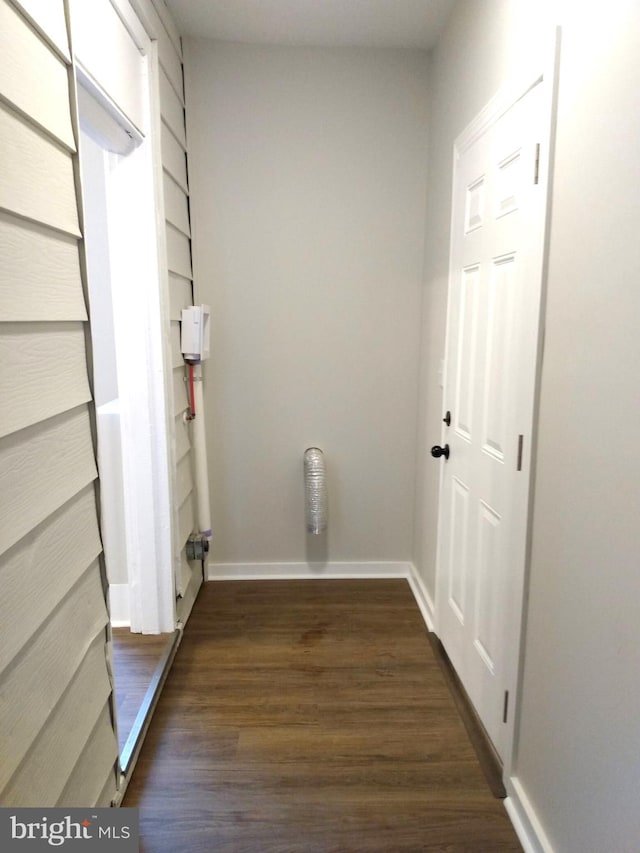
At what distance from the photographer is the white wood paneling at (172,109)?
A: 2207 mm

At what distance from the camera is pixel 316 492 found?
2.81 m

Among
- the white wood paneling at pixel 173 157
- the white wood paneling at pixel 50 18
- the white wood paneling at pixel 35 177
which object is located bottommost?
the white wood paneling at pixel 35 177

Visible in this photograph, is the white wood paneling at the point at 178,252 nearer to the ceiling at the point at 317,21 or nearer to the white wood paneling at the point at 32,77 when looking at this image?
the ceiling at the point at 317,21

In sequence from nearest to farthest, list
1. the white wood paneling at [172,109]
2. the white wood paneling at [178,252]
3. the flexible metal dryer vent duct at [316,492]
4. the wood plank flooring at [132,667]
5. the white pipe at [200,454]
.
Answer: the wood plank flooring at [132,667] → the white wood paneling at [172,109] → the white wood paneling at [178,252] → the white pipe at [200,454] → the flexible metal dryer vent duct at [316,492]

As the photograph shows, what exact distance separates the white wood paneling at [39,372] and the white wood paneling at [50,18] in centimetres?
60

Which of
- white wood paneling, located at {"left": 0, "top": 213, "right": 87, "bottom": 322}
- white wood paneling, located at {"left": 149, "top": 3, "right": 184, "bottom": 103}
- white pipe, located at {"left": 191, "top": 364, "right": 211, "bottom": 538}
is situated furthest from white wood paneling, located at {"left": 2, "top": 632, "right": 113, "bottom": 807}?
white wood paneling, located at {"left": 149, "top": 3, "right": 184, "bottom": 103}

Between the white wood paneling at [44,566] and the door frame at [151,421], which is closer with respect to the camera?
the white wood paneling at [44,566]

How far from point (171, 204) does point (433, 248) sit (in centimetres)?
124

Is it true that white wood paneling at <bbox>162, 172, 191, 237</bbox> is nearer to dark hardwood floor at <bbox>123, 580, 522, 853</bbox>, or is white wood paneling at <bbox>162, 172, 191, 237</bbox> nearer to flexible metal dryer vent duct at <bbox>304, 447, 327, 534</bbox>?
flexible metal dryer vent duct at <bbox>304, 447, 327, 534</bbox>

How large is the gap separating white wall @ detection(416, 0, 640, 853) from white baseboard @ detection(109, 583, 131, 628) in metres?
1.79

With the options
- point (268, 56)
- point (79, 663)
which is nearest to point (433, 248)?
point (268, 56)

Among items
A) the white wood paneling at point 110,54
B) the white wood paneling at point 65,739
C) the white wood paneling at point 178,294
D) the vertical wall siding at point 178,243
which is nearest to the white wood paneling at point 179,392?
the vertical wall siding at point 178,243

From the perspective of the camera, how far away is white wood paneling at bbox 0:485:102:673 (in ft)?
3.16

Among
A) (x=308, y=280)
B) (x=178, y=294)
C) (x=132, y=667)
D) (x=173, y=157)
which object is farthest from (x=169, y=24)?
(x=132, y=667)
